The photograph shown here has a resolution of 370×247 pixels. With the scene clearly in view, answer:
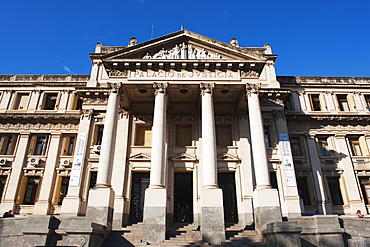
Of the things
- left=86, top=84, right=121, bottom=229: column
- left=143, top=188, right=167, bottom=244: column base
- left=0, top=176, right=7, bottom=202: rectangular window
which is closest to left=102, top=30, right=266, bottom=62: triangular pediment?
left=86, top=84, right=121, bottom=229: column

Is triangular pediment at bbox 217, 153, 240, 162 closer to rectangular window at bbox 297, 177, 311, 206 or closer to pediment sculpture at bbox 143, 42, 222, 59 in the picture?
rectangular window at bbox 297, 177, 311, 206

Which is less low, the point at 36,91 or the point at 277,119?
the point at 36,91

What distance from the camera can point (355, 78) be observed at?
27.1 meters

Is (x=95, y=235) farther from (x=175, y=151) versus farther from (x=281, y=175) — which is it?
(x=281, y=175)

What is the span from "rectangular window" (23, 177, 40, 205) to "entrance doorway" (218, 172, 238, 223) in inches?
610

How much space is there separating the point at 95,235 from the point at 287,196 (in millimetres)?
13747

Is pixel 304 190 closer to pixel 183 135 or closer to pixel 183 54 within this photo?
pixel 183 135

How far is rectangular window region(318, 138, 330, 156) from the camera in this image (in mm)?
23781

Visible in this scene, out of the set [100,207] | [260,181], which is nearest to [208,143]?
[260,181]

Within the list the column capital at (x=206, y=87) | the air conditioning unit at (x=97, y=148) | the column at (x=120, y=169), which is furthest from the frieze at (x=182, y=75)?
the air conditioning unit at (x=97, y=148)

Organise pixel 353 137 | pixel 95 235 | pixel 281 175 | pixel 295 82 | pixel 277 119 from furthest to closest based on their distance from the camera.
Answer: pixel 295 82 < pixel 353 137 < pixel 277 119 < pixel 281 175 < pixel 95 235

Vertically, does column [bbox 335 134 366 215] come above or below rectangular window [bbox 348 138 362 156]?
below

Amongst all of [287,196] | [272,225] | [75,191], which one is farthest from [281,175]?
[75,191]

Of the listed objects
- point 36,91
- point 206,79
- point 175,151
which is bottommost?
point 175,151
